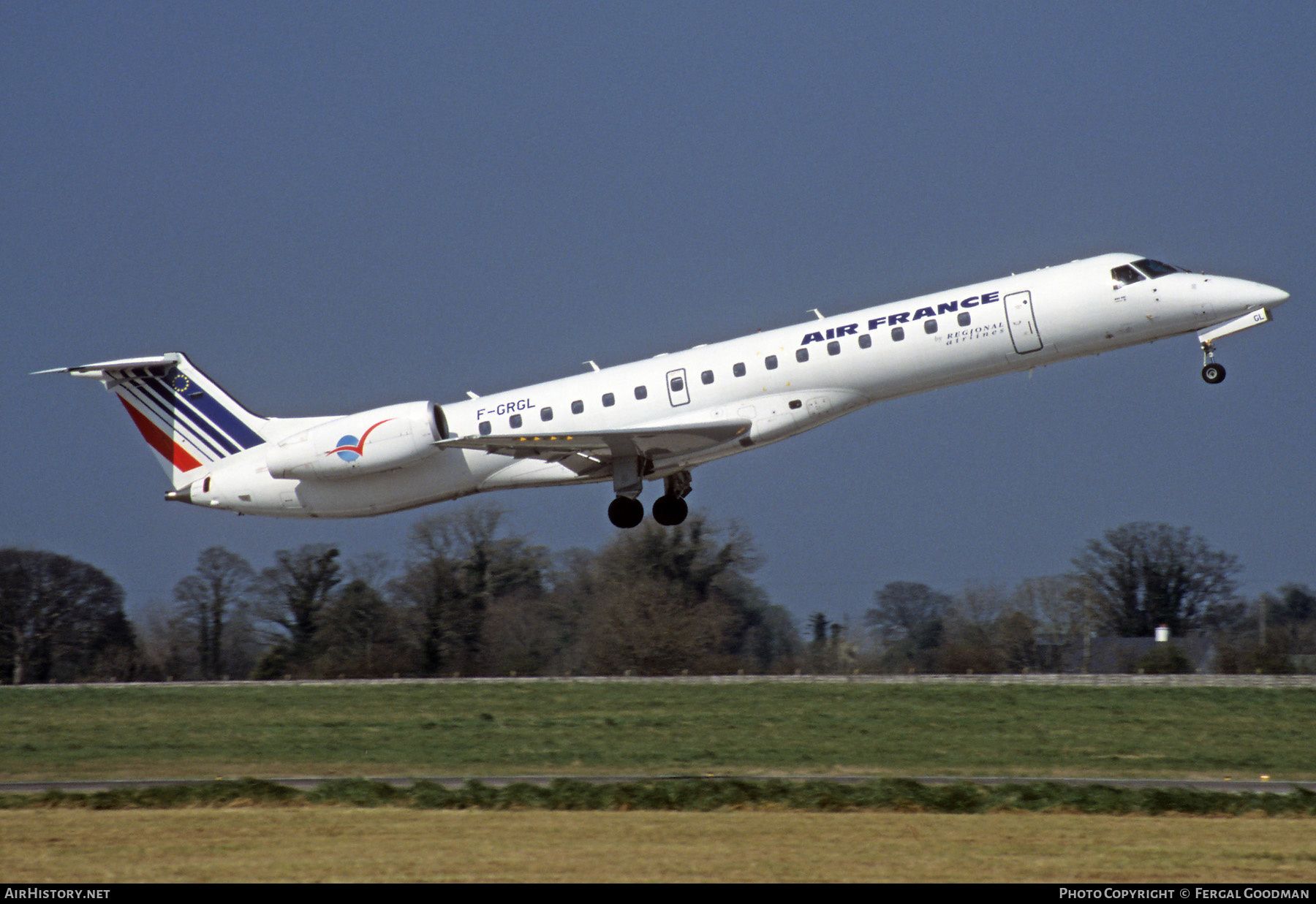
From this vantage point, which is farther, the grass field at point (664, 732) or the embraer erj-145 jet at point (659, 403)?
the grass field at point (664, 732)

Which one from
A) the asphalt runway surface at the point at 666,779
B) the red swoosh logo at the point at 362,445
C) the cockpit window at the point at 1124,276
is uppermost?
the cockpit window at the point at 1124,276

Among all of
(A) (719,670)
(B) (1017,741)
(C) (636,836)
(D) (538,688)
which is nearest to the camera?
(C) (636,836)

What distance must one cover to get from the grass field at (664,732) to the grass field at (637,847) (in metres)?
6.52

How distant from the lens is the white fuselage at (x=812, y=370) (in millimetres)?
22453

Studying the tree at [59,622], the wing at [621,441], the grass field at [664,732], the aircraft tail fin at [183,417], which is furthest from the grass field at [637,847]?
the tree at [59,622]

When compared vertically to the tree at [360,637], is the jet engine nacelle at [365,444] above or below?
above

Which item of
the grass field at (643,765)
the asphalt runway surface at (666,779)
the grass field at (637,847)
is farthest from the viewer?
the asphalt runway surface at (666,779)

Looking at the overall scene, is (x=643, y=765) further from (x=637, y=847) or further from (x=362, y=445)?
(x=637, y=847)

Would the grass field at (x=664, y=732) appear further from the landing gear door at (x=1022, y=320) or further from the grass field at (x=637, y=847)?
the landing gear door at (x=1022, y=320)

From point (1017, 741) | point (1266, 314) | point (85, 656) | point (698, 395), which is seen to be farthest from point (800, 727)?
point (85, 656)

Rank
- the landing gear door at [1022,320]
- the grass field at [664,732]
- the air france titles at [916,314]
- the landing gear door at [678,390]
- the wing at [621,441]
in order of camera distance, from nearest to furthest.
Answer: the landing gear door at [1022,320], the air france titles at [916,314], the wing at [621,441], the landing gear door at [678,390], the grass field at [664,732]
